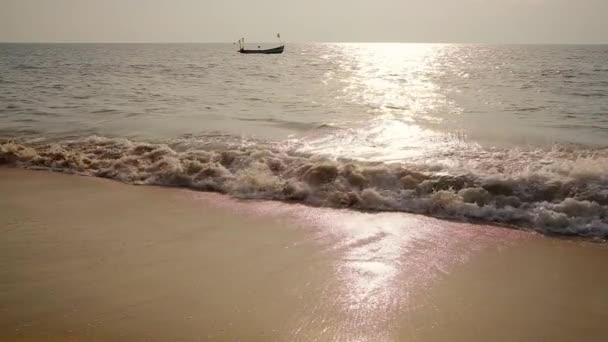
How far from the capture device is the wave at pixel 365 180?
5.56 metres

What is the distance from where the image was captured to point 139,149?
850cm

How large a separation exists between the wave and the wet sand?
0.43 metres

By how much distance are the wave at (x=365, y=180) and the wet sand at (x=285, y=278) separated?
434mm

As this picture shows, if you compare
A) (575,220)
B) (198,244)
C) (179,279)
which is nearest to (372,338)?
(179,279)

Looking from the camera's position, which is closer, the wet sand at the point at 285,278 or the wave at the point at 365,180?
the wet sand at the point at 285,278

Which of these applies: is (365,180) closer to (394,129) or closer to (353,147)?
(353,147)

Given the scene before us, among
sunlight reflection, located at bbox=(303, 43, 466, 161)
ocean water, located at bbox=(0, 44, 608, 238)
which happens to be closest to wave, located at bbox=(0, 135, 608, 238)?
ocean water, located at bbox=(0, 44, 608, 238)

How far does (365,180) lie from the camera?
21.7ft

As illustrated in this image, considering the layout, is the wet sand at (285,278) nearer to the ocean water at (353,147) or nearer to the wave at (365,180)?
the wave at (365,180)

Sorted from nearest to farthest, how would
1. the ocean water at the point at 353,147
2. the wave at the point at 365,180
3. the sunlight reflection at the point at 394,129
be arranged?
1. the wave at the point at 365,180
2. the ocean water at the point at 353,147
3. the sunlight reflection at the point at 394,129

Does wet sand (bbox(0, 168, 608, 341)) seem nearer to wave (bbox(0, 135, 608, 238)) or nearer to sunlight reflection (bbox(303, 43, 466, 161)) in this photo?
wave (bbox(0, 135, 608, 238))

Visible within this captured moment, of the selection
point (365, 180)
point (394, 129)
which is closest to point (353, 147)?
point (365, 180)

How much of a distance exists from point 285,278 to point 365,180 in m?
3.04

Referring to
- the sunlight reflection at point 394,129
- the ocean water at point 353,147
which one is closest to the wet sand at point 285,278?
the ocean water at point 353,147
